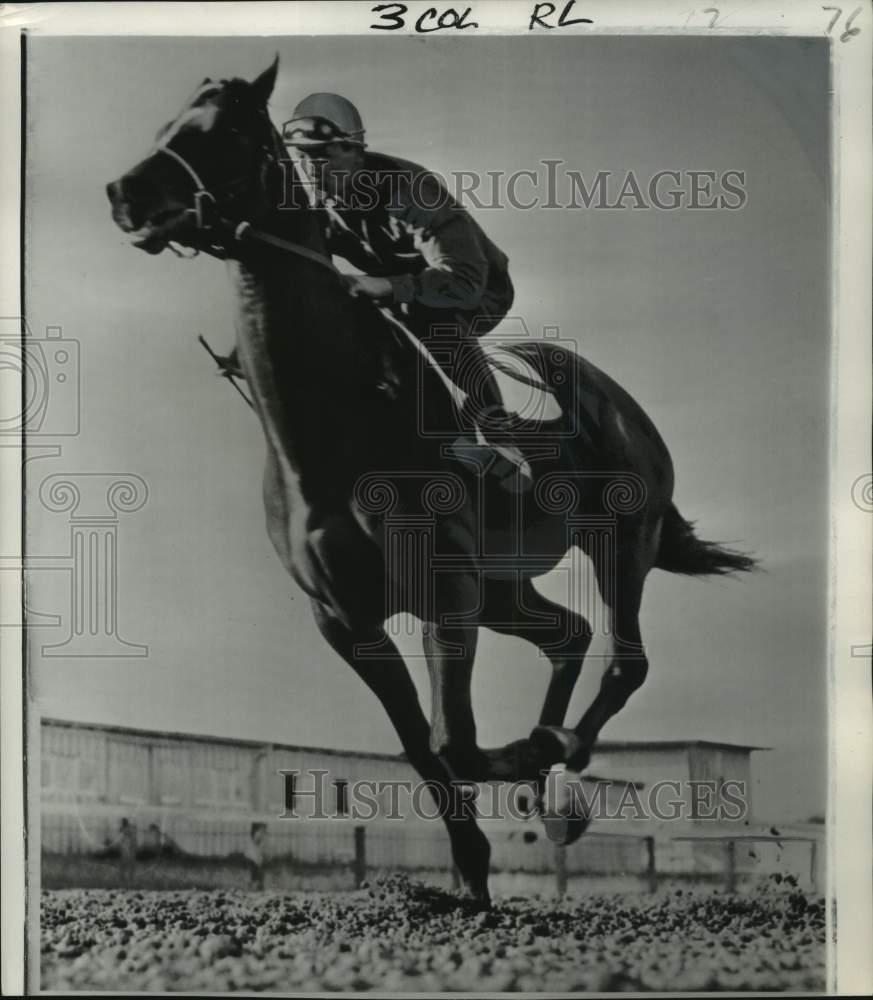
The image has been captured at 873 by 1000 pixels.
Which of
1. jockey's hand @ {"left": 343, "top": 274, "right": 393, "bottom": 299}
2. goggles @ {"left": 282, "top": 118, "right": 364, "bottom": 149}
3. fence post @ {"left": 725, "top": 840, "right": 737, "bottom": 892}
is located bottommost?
fence post @ {"left": 725, "top": 840, "right": 737, "bottom": 892}

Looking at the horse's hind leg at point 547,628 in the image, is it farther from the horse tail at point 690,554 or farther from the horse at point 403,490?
the horse tail at point 690,554

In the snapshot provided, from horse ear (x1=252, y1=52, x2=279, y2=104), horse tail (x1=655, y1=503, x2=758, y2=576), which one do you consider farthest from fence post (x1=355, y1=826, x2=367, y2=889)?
horse ear (x1=252, y1=52, x2=279, y2=104)

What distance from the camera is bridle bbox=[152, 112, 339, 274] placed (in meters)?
2.46

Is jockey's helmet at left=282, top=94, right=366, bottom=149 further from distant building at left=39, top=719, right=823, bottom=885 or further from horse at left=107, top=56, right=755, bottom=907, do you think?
distant building at left=39, top=719, right=823, bottom=885

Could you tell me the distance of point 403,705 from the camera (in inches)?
97.8

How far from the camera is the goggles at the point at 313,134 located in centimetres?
248

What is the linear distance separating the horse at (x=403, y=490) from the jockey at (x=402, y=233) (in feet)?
0.18

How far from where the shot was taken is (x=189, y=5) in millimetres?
2496

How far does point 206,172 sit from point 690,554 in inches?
61.9

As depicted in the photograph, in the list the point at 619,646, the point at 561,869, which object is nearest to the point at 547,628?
the point at 619,646

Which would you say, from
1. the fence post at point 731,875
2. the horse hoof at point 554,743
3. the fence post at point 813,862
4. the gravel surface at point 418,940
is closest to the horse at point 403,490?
the horse hoof at point 554,743

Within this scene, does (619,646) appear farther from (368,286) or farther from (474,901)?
(368,286)

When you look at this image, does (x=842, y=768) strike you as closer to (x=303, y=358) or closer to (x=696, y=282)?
(x=696, y=282)

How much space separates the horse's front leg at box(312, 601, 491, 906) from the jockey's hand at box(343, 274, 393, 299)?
2.63ft
